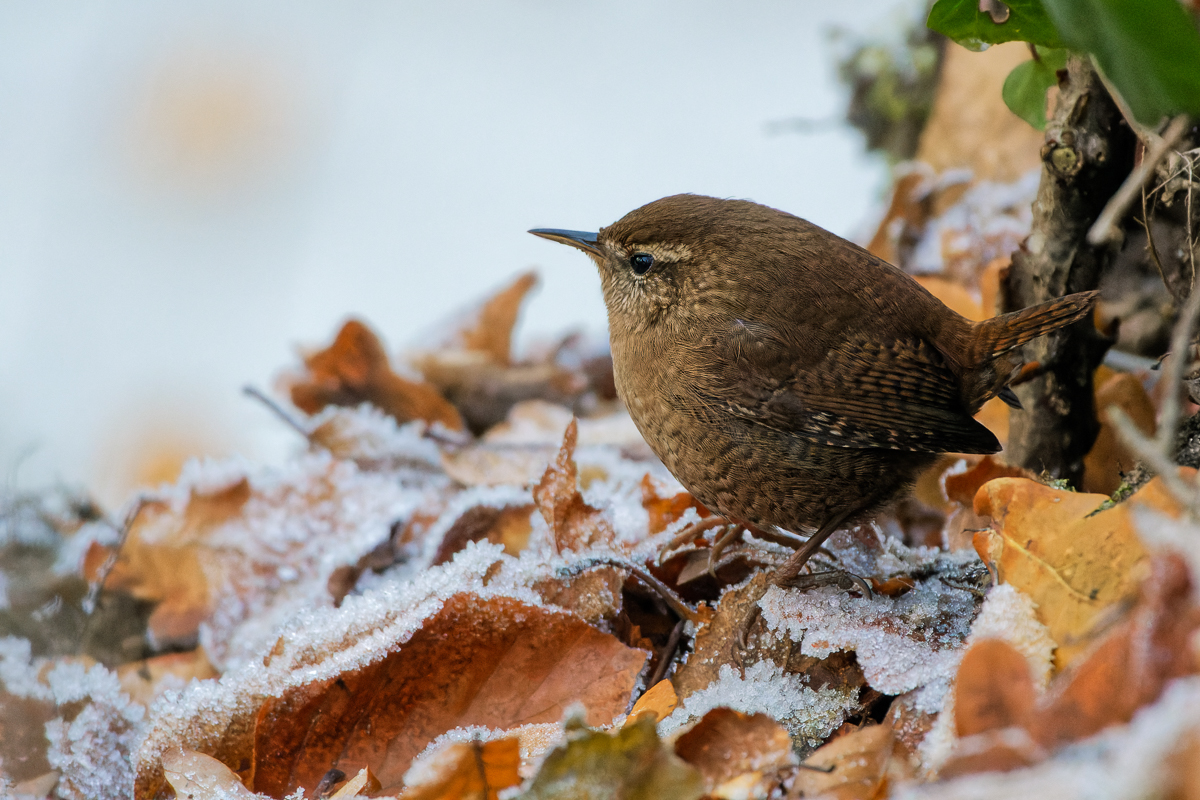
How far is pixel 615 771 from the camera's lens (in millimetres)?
749

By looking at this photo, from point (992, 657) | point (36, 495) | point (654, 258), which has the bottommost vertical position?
point (36, 495)

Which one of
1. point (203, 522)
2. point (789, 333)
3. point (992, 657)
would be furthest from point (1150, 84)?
point (203, 522)

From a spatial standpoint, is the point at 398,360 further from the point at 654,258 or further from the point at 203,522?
the point at 654,258

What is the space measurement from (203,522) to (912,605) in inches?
53.7

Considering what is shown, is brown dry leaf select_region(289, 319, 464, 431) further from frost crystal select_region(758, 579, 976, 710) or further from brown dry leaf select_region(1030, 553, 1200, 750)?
brown dry leaf select_region(1030, 553, 1200, 750)

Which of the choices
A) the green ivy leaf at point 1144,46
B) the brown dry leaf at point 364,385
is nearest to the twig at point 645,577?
the green ivy leaf at point 1144,46

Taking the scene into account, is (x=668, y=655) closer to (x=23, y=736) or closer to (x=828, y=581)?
(x=828, y=581)

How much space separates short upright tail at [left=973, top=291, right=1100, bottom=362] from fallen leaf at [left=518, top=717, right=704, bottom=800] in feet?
2.92

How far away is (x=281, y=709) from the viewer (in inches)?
43.1

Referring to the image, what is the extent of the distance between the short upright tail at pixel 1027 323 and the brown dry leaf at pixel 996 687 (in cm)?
73

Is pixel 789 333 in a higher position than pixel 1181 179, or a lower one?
lower

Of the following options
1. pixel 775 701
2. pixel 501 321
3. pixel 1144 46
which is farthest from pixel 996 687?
pixel 501 321

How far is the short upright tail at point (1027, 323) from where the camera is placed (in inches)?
51.0

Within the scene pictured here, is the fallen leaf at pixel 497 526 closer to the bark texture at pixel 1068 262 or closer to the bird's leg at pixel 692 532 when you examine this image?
the bird's leg at pixel 692 532
